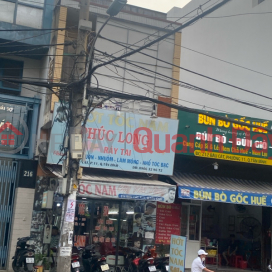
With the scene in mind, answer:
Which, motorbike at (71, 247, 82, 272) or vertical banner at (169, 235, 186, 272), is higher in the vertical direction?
vertical banner at (169, 235, 186, 272)

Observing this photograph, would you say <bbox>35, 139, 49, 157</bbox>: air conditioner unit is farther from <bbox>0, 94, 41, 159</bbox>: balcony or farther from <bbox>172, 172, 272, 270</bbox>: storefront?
<bbox>172, 172, 272, 270</bbox>: storefront

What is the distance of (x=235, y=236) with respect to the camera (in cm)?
2089

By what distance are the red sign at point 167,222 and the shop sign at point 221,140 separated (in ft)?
7.41

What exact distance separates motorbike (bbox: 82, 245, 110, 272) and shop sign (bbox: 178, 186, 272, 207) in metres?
3.39

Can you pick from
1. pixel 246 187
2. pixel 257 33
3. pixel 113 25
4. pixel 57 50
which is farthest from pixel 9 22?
pixel 257 33

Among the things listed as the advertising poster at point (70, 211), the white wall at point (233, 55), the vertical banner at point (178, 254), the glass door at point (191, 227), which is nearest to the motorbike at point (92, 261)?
the vertical banner at point (178, 254)

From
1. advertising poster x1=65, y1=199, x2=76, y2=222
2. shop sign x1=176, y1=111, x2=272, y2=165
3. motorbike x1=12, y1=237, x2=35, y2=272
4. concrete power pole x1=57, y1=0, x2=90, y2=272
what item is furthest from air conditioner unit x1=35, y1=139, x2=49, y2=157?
advertising poster x1=65, y1=199, x2=76, y2=222

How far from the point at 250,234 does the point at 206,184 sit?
550cm

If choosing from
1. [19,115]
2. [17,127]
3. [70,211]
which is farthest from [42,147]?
[70,211]

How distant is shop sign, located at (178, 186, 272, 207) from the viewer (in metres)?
14.6

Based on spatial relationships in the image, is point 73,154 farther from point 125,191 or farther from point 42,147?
point 42,147

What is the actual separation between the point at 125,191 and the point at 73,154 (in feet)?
13.5

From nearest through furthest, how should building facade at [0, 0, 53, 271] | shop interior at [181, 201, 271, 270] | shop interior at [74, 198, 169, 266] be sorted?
1. building facade at [0, 0, 53, 271]
2. shop interior at [74, 198, 169, 266]
3. shop interior at [181, 201, 271, 270]

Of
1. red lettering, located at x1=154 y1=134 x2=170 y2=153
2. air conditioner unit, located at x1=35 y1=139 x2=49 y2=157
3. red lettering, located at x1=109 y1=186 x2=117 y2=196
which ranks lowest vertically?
red lettering, located at x1=109 y1=186 x2=117 y2=196
